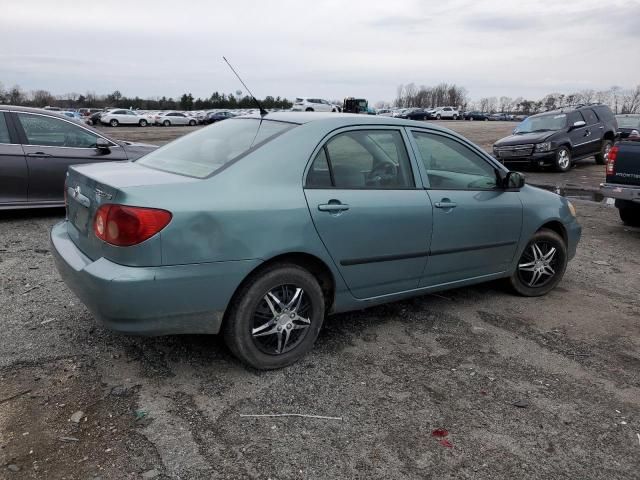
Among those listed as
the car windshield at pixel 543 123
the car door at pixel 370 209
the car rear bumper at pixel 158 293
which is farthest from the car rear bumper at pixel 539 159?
the car rear bumper at pixel 158 293

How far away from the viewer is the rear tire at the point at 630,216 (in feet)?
27.4

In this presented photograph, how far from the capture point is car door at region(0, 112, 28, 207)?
713 centimetres

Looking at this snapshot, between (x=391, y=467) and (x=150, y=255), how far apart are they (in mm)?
1630

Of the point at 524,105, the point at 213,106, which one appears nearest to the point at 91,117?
the point at 213,106

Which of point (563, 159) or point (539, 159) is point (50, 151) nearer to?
point (539, 159)

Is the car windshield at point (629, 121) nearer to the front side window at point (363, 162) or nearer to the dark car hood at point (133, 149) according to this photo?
the dark car hood at point (133, 149)

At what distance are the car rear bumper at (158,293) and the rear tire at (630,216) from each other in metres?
7.27

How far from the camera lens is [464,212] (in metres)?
4.24

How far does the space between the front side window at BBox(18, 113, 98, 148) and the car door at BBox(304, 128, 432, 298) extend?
533cm

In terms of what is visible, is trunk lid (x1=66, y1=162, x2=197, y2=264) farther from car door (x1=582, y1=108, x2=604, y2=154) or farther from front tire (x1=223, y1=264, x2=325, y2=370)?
car door (x1=582, y1=108, x2=604, y2=154)

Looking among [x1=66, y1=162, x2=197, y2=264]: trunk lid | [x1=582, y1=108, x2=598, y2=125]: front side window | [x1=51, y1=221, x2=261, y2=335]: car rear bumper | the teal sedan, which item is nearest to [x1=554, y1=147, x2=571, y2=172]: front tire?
[x1=582, y1=108, x2=598, y2=125]: front side window

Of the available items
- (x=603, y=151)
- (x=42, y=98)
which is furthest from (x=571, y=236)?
(x=42, y=98)

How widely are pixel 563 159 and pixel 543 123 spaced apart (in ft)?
4.50

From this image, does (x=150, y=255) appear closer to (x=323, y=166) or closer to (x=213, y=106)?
(x=323, y=166)
